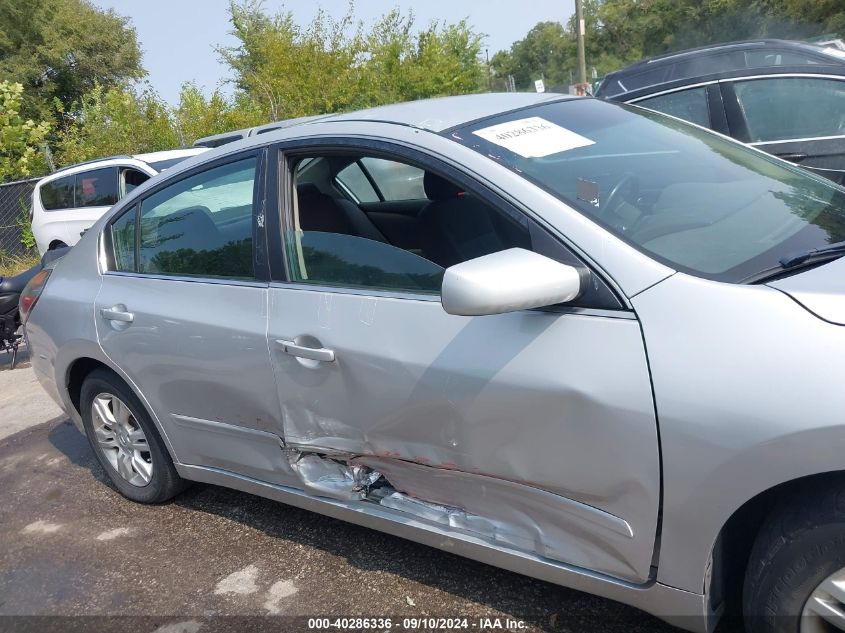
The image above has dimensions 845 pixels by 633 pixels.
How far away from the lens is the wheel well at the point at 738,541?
192 centimetres

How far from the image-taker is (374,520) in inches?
109

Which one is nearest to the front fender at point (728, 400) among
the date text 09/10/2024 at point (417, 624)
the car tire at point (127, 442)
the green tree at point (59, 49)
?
the date text 09/10/2024 at point (417, 624)

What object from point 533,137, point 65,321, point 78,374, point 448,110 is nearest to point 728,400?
point 533,137

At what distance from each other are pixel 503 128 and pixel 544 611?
1.60 metres

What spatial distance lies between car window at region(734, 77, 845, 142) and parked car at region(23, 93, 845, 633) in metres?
3.32

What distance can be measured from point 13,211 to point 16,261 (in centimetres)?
92

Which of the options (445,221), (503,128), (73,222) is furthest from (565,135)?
(73,222)

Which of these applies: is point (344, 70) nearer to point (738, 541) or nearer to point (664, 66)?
point (664, 66)

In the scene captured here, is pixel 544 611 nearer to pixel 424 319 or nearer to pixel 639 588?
pixel 639 588

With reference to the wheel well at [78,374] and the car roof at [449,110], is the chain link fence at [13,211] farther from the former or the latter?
the car roof at [449,110]

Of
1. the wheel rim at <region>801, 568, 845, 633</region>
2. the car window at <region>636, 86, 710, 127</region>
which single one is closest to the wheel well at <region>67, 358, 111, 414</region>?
the wheel rim at <region>801, 568, 845, 633</region>

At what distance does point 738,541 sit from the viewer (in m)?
2.07

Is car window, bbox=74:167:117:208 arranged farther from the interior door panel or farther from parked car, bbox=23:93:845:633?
the interior door panel

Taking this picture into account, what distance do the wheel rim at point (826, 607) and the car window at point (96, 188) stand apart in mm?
9012
